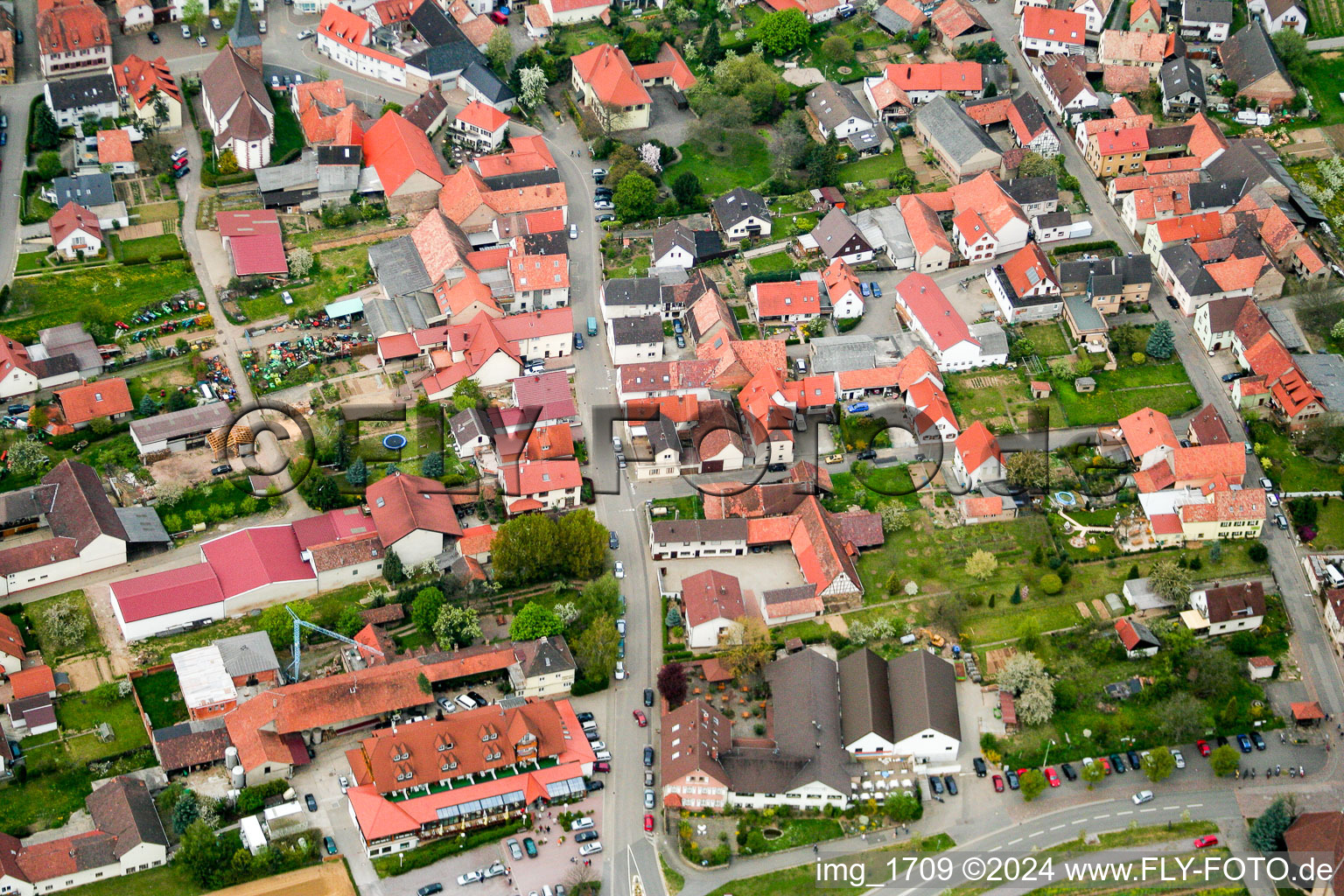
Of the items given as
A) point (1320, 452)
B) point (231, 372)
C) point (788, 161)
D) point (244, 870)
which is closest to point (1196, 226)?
point (1320, 452)

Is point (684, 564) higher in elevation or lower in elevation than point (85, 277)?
lower

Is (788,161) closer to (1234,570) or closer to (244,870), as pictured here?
(1234,570)

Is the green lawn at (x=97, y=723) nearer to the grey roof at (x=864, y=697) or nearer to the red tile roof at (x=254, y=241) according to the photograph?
the grey roof at (x=864, y=697)

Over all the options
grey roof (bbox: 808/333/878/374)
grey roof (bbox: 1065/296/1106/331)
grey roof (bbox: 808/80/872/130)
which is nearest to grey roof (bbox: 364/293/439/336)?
grey roof (bbox: 808/333/878/374)

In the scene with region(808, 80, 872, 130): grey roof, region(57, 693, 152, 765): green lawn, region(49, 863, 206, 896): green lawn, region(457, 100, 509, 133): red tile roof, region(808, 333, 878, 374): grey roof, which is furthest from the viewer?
region(808, 80, 872, 130): grey roof

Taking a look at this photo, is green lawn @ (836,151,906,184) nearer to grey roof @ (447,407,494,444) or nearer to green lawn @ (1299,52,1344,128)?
green lawn @ (1299,52,1344,128)

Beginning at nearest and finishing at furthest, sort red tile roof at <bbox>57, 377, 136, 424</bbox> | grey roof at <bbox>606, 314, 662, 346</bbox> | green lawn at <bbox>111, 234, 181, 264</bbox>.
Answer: red tile roof at <bbox>57, 377, 136, 424</bbox> → grey roof at <bbox>606, 314, 662, 346</bbox> → green lawn at <bbox>111, 234, 181, 264</bbox>

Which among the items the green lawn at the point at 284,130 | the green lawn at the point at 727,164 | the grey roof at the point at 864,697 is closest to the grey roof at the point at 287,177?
the green lawn at the point at 284,130
